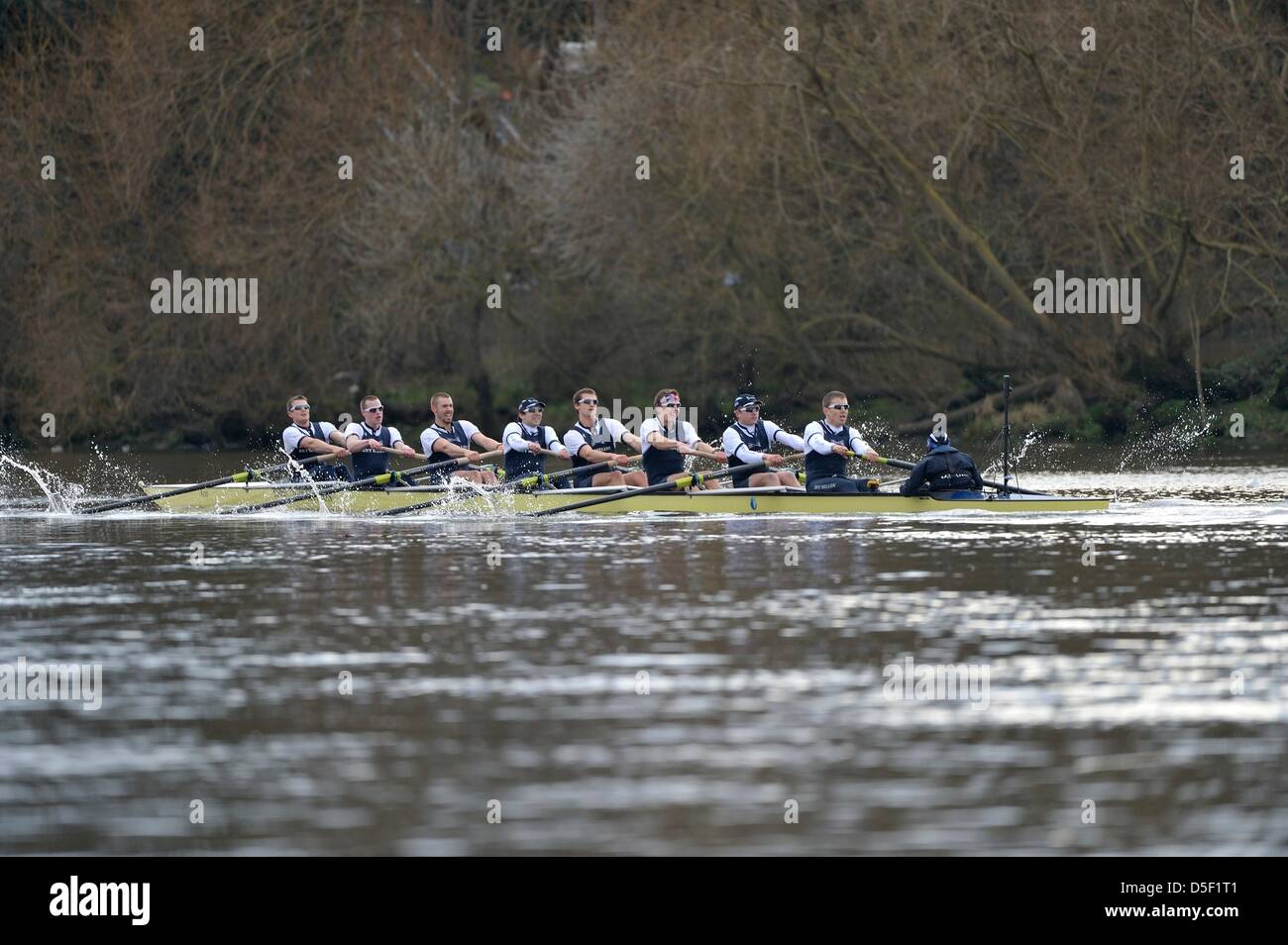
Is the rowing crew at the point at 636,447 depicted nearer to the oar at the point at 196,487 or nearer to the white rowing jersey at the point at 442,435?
the white rowing jersey at the point at 442,435

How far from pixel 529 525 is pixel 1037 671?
440 inches

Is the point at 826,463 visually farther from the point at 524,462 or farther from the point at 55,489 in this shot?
the point at 55,489

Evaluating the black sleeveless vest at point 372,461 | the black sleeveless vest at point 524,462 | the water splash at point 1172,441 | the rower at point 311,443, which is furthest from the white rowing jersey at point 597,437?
the water splash at point 1172,441

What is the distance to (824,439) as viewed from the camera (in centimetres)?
2123

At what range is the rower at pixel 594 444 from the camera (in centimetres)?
2325

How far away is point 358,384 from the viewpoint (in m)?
44.7

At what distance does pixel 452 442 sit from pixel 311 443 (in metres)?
1.88

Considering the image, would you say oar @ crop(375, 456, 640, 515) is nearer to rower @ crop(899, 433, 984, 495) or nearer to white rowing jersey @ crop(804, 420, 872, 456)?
white rowing jersey @ crop(804, 420, 872, 456)

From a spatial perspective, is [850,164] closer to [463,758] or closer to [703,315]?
[703,315]

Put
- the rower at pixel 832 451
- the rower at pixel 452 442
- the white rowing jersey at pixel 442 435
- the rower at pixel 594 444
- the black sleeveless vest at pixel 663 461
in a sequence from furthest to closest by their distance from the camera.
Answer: the white rowing jersey at pixel 442 435
the rower at pixel 452 442
the rower at pixel 594 444
the black sleeveless vest at pixel 663 461
the rower at pixel 832 451

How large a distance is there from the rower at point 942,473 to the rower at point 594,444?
11.7 ft

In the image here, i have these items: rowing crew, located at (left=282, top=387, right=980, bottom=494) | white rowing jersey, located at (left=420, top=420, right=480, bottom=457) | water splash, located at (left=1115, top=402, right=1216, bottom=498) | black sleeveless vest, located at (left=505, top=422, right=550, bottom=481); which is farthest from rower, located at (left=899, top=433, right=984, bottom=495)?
water splash, located at (left=1115, top=402, right=1216, bottom=498)

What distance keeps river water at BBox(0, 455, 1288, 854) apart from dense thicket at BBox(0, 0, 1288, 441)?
17.7 m

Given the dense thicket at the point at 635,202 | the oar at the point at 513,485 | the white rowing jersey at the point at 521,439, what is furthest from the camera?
the dense thicket at the point at 635,202
